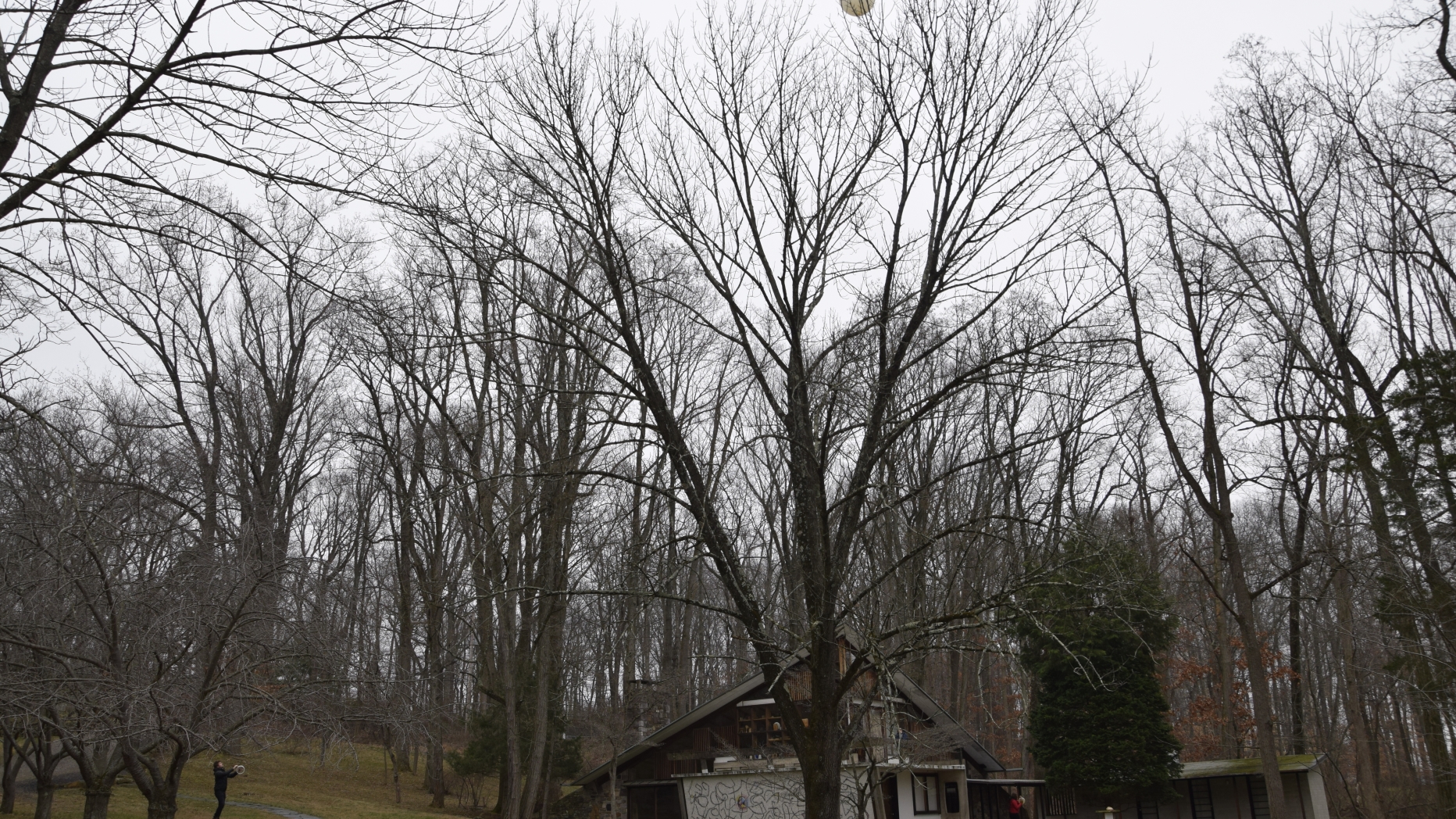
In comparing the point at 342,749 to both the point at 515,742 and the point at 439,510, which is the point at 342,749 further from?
the point at 439,510

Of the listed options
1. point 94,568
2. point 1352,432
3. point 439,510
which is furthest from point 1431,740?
point 439,510

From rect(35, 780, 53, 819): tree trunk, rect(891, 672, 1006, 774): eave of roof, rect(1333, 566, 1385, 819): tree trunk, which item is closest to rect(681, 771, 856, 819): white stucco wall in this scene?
rect(891, 672, 1006, 774): eave of roof

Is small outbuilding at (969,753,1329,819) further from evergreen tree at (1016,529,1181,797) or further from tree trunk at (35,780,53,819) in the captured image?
tree trunk at (35,780,53,819)

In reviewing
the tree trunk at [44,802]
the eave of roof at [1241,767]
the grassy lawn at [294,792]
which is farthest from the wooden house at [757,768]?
the tree trunk at [44,802]

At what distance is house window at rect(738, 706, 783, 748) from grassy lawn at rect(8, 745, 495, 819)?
7554 mm

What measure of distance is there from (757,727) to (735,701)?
2.66ft

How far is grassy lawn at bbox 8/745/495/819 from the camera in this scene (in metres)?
19.8

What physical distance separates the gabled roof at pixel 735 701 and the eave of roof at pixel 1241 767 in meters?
4.83

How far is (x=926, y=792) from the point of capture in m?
23.7

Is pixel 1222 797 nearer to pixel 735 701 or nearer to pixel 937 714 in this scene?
pixel 937 714

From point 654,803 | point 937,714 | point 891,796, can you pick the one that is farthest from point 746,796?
point 937,714

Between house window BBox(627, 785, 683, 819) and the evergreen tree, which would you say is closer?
the evergreen tree

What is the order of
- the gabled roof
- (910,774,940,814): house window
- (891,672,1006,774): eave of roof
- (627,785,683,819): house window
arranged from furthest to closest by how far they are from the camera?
1. (627,785,683,819): house window
2. (910,774,940,814): house window
3. the gabled roof
4. (891,672,1006,774): eave of roof

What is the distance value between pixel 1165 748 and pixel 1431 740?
6087mm
